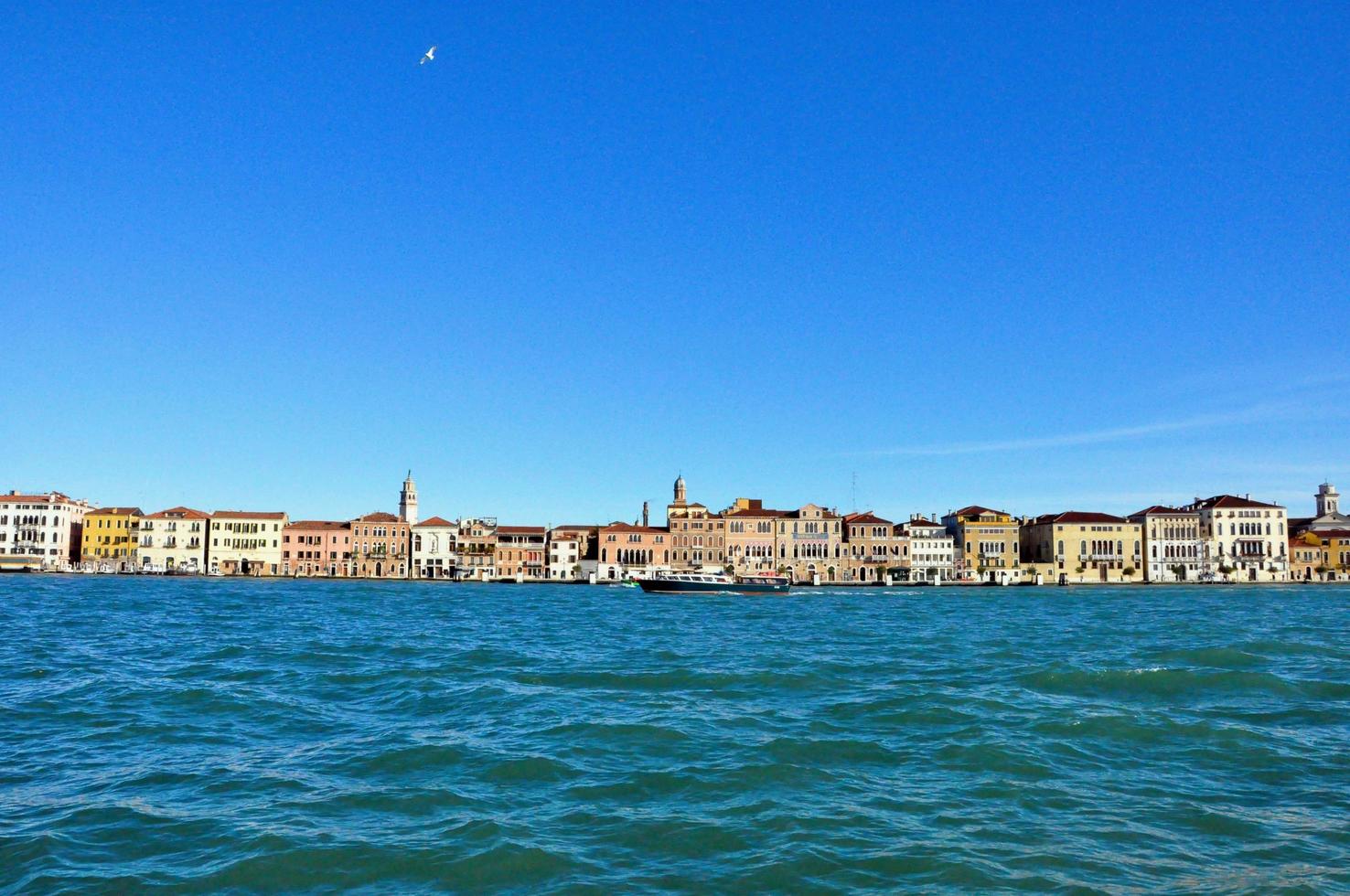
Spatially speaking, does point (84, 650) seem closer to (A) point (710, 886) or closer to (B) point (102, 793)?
(B) point (102, 793)

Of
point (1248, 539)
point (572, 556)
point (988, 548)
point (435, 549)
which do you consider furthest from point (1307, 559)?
point (435, 549)

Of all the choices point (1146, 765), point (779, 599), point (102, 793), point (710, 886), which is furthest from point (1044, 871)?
point (779, 599)

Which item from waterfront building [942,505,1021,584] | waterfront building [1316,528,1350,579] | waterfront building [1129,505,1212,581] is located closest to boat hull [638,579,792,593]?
waterfront building [942,505,1021,584]

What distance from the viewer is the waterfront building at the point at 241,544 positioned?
10219cm

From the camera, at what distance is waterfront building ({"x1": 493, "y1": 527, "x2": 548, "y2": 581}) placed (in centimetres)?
10188

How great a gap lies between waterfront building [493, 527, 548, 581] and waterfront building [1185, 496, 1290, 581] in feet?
217

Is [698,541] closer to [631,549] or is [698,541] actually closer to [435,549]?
[631,549]

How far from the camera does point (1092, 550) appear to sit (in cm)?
9925

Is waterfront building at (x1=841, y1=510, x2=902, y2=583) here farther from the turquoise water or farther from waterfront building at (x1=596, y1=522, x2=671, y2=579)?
the turquoise water

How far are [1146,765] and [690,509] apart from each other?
89.0 m

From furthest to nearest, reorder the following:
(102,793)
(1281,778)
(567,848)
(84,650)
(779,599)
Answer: (779,599) → (84,650) → (1281,778) → (102,793) → (567,848)

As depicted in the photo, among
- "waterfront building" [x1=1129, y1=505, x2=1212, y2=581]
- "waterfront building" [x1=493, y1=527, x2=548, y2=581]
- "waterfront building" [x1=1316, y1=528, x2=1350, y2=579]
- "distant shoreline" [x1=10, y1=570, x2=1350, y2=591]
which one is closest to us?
Result: "distant shoreline" [x1=10, y1=570, x2=1350, y2=591]

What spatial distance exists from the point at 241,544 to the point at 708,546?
157 ft

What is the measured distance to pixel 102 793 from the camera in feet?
34.6
